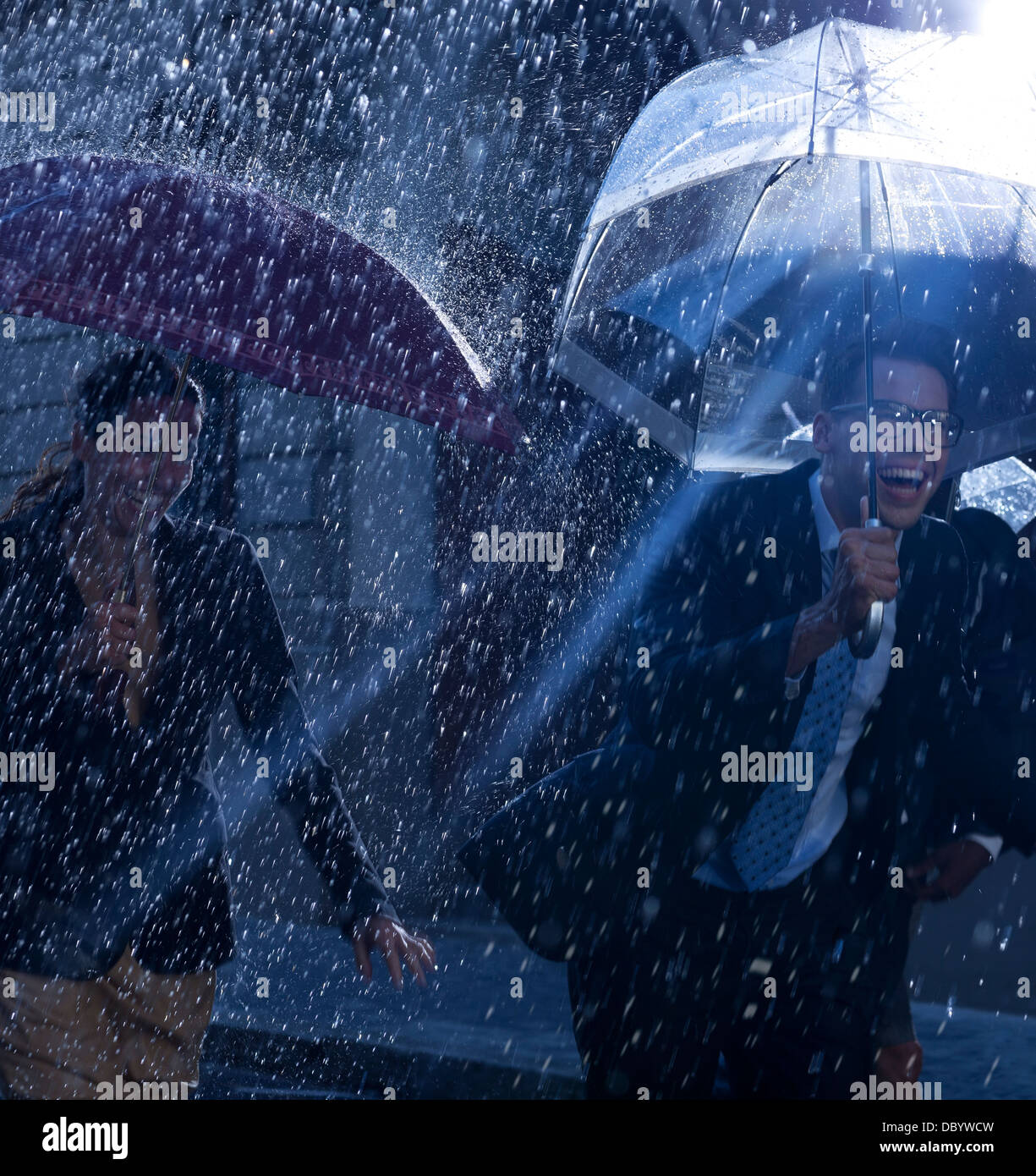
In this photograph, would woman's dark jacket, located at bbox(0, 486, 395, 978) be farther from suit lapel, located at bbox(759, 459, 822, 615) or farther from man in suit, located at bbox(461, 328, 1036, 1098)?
suit lapel, located at bbox(759, 459, 822, 615)

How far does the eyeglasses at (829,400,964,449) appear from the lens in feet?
11.0

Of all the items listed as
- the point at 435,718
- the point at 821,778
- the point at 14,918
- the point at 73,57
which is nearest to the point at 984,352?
the point at 821,778

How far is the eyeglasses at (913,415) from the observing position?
3.36 metres

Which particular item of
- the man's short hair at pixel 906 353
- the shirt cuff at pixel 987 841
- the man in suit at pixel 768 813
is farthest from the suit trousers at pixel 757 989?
the man's short hair at pixel 906 353

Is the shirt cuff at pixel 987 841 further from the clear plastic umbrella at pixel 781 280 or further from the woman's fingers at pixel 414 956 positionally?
the woman's fingers at pixel 414 956

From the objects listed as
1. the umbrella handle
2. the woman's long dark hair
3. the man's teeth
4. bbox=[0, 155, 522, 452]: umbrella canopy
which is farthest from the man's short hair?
the woman's long dark hair

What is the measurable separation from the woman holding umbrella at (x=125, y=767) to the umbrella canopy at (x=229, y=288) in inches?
14.1

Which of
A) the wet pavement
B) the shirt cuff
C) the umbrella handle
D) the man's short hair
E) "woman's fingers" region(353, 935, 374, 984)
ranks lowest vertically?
the wet pavement

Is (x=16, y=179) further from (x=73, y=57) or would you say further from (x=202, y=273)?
(x=73, y=57)

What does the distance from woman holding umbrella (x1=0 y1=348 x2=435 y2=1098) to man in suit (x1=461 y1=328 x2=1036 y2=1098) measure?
1.65ft

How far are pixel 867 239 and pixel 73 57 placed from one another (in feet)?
9.83

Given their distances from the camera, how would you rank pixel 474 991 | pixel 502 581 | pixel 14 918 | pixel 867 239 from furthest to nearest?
1. pixel 502 581
2. pixel 474 991
3. pixel 867 239
4. pixel 14 918

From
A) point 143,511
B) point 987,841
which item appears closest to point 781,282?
point 987,841

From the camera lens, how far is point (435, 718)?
4.71 metres
